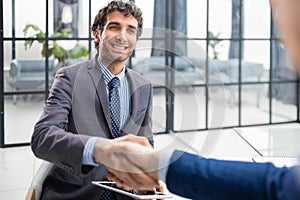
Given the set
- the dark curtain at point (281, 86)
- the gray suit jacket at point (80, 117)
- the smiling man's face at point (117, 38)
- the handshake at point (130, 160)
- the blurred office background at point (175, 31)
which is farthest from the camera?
the dark curtain at point (281, 86)

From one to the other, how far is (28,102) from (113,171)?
390cm

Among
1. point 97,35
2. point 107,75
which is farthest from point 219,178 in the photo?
point 97,35

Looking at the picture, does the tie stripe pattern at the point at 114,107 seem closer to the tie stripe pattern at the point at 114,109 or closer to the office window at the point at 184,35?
the tie stripe pattern at the point at 114,109

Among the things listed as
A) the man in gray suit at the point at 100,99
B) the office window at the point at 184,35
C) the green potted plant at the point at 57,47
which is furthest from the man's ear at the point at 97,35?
the green potted plant at the point at 57,47

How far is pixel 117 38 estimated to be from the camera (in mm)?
1420

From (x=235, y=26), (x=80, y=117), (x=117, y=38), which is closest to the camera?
(x=80, y=117)

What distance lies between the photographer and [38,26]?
181 inches

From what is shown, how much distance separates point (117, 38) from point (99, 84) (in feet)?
0.56

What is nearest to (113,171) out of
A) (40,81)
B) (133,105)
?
(133,105)

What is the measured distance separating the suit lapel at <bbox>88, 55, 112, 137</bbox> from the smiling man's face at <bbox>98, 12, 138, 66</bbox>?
37 mm

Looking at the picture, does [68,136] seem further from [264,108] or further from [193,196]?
[264,108]

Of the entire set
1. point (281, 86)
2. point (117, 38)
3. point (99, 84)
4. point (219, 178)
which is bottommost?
point (281, 86)

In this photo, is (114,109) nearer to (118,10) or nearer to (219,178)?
(118,10)

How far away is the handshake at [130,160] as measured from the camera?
0.92 metres
